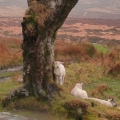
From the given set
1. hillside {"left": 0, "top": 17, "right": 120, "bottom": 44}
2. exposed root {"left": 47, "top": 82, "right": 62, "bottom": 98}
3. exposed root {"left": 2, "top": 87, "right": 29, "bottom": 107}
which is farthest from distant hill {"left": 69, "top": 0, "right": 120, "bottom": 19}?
exposed root {"left": 2, "top": 87, "right": 29, "bottom": 107}

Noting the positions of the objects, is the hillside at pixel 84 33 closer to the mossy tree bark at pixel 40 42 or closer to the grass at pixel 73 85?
the grass at pixel 73 85

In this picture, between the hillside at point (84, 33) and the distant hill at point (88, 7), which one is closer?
the hillside at point (84, 33)

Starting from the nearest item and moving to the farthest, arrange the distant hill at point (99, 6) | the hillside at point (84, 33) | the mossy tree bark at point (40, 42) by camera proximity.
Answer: the mossy tree bark at point (40, 42) < the hillside at point (84, 33) < the distant hill at point (99, 6)

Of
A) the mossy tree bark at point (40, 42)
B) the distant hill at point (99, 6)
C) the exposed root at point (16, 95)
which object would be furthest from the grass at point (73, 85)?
the distant hill at point (99, 6)

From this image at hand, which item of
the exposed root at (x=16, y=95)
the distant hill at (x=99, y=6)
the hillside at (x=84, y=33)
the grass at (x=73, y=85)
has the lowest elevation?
the hillside at (x=84, y=33)

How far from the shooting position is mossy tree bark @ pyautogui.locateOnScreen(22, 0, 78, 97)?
41.7ft

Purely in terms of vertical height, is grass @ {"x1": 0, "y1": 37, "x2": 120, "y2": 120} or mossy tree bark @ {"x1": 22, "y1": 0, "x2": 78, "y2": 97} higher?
mossy tree bark @ {"x1": 22, "y1": 0, "x2": 78, "y2": 97}

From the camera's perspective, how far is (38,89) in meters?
13.1

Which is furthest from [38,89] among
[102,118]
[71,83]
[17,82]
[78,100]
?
[71,83]

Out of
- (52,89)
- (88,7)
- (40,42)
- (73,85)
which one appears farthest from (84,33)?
(88,7)

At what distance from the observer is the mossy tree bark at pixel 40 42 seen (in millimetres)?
12711

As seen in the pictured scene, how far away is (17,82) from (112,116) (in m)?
8.23

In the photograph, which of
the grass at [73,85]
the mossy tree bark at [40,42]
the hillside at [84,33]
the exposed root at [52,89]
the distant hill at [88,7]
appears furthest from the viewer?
the distant hill at [88,7]

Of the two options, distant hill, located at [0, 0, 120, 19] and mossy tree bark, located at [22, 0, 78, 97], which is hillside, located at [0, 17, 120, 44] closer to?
mossy tree bark, located at [22, 0, 78, 97]
